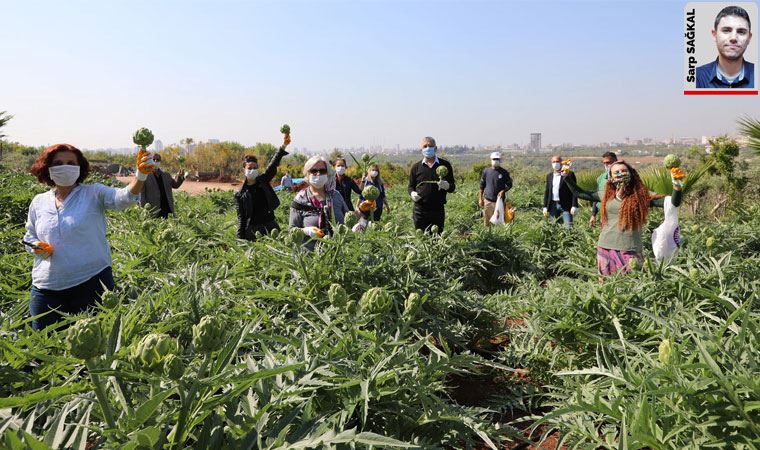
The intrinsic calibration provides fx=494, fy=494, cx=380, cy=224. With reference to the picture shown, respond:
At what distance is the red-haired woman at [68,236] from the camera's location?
254 centimetres

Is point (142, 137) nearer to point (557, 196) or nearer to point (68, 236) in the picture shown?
point (68, 236)

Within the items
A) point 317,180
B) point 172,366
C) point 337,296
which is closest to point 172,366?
point 172,366

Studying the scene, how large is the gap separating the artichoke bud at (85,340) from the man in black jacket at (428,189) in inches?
178

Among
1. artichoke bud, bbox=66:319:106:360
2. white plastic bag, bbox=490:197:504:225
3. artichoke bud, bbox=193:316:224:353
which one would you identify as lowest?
white plastic bag, bbox=490:197:504:225

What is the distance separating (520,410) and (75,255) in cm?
245

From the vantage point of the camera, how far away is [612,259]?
384 centimetres

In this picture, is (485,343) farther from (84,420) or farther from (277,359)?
(84,420)

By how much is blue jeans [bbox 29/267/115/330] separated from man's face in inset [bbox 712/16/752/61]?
350 inches

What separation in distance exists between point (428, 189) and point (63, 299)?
3.71 m

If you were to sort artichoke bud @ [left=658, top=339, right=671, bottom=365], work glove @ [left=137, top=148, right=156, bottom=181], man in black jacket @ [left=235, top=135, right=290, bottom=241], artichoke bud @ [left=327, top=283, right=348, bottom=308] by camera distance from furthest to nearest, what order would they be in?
man in black jacket @ [left=235, top=135, right=290, bottom=241] → work glove @ [left=137, top=148, right=156, bottom=181] → artichoke bud @ [left=327, top=283, right=348, bottom=308] → artichoke bud @ [left=658, top=339, right=671, bottom=365]

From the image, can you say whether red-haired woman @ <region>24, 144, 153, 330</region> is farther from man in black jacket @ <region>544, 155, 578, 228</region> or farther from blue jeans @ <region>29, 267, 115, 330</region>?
man in black jacket @ <region>544, 155, 578, 228</region>

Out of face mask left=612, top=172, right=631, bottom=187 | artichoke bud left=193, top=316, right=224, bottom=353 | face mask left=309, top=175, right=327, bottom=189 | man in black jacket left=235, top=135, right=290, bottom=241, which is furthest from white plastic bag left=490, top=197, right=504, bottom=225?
artichoke bud left=193, top=316, right=224, bottom=353

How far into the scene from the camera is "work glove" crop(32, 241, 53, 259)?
246 centimetres

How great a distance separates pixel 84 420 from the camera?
1.17m
